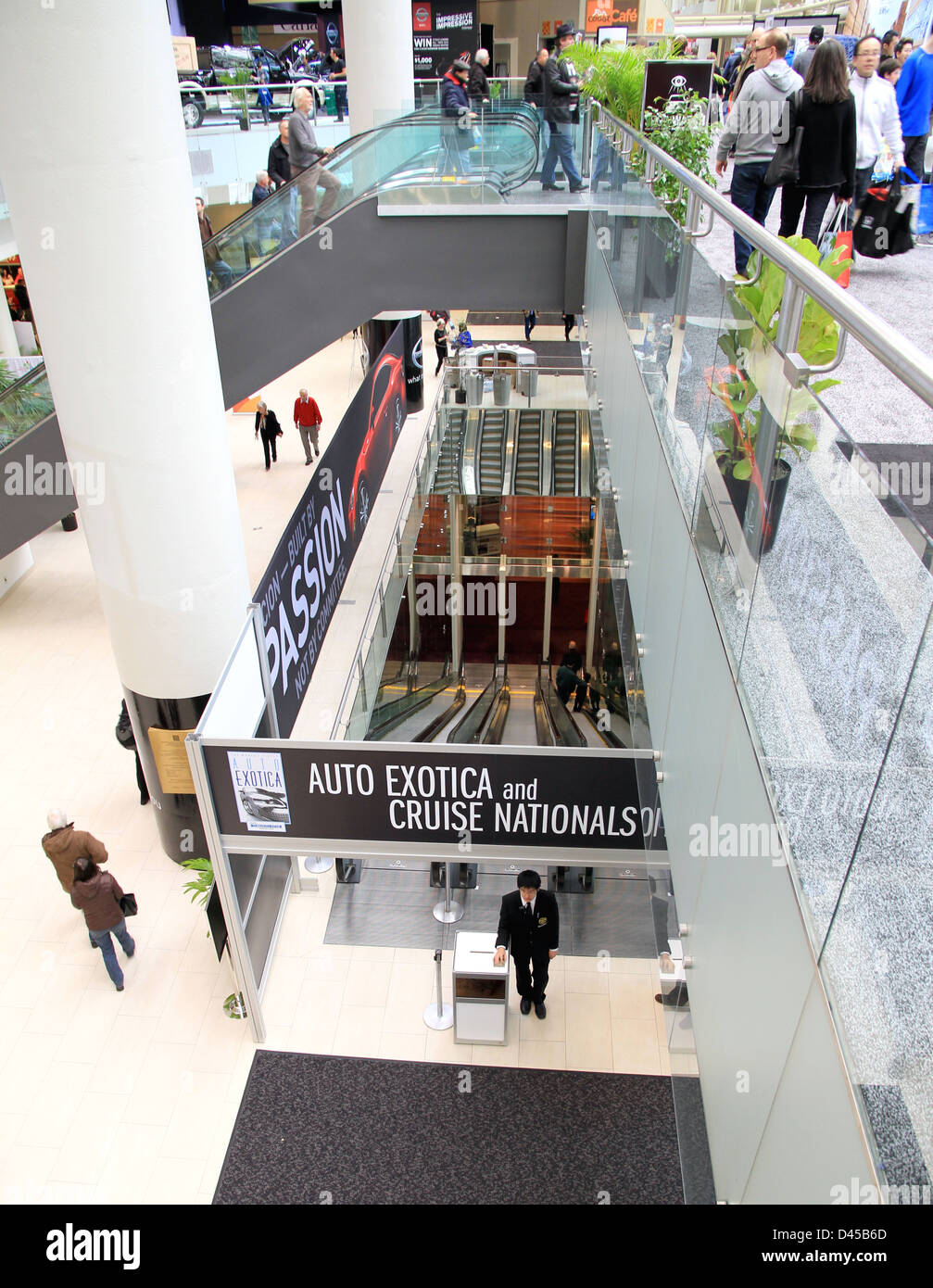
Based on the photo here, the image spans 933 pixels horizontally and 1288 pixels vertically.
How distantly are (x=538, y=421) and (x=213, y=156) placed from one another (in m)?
10.9

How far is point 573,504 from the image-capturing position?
1336 centimetres

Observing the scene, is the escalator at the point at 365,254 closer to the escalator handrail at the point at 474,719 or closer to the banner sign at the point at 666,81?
the banner sign at the point at 666,81

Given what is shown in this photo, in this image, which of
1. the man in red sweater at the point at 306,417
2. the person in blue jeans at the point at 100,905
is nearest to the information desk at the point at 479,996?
the person in blue jeans at the point at 100,905

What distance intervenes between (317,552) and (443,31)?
2903cm

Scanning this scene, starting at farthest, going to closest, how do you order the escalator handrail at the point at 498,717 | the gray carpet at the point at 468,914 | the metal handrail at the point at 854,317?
A: the escalator handrail at the point at 498,717
the gray carpet at the point at 468,914
the metal handrail at the point at 854,317

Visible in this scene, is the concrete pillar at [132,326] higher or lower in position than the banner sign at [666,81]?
lower

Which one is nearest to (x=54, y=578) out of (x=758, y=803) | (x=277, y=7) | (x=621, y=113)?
(x=621, y=113)

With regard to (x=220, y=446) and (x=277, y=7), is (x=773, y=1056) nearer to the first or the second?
(x=220, y=446)

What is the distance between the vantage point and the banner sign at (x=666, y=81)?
8609 mm

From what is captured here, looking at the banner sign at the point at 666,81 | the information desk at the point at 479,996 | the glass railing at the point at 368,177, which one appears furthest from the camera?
the glass railing at the point at 368,177

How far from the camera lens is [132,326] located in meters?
5.86

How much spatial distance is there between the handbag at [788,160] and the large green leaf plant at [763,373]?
3.13 meters

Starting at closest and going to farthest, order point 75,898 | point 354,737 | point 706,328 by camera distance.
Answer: point 706,328
point 75,898
point 354,737

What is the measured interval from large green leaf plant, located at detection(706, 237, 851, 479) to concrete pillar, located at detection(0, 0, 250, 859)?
4.04 m
